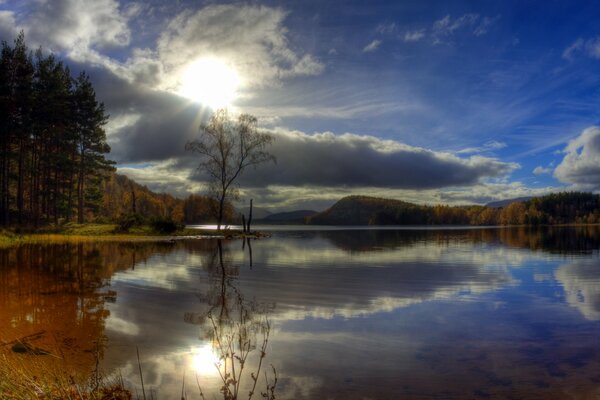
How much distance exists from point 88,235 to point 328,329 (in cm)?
4551

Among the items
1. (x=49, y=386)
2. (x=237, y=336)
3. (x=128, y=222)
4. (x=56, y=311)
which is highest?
(x=128, y=222)

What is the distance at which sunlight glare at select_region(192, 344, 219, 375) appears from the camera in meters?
7.11

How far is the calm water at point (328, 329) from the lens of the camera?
666cm

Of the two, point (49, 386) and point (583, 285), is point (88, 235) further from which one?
point (583, 285)

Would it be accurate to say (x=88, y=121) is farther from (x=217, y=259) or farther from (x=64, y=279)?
(x=64, y=279)

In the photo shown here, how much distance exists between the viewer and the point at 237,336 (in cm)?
890

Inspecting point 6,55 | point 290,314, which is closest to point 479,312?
point 290,314

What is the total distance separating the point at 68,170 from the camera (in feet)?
190

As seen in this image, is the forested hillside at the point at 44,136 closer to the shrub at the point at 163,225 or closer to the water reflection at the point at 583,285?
the shrub at the point at 163,225

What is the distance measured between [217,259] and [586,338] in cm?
2093

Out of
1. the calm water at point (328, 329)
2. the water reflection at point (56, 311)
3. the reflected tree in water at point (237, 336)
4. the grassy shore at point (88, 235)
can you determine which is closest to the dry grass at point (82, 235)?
the grassy shore at point (88, 235)

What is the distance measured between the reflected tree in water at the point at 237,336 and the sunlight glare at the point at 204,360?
0.11 metres

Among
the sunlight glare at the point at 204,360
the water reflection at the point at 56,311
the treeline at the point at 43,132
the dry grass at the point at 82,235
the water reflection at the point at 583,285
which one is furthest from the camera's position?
the treeline at the point at 43,132

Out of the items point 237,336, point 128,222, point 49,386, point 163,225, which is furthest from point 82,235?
point 49,386
